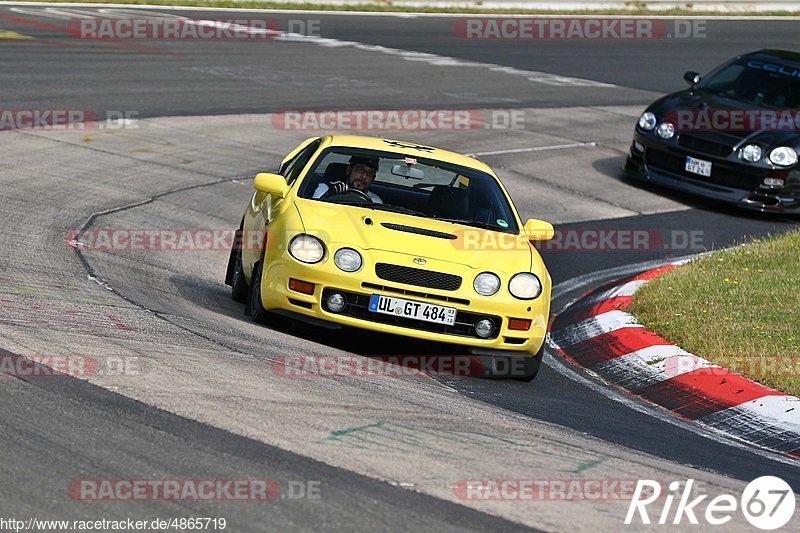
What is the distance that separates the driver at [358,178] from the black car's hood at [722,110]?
720 cm

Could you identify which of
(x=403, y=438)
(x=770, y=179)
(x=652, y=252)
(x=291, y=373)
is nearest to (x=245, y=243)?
(x=291, y=373)

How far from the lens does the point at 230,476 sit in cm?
496

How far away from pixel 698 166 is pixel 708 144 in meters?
0.28

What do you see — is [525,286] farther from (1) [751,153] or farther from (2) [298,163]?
(1) [751,153]

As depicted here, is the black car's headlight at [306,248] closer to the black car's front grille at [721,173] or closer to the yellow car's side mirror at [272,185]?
the yellow car's side mirror at [272,185]

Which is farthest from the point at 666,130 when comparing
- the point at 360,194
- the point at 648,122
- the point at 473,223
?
the point at 360,194

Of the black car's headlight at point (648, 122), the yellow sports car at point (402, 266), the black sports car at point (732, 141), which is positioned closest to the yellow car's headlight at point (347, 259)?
the yellow sports car at point (402, 266)

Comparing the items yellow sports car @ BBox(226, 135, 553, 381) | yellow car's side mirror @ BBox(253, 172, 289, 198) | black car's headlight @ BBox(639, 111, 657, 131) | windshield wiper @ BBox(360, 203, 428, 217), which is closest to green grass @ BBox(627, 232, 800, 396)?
yellow sports car @ BBox(226, 135, 553, 381)

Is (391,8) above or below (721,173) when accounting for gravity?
above

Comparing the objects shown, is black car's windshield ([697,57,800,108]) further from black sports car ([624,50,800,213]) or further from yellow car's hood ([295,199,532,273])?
yellow car's hood ([295,199,532,273])

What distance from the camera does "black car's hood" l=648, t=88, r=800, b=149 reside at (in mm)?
15086

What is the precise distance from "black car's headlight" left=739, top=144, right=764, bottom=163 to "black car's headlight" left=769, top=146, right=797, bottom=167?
0.44 feet

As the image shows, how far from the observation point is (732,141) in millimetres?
15047

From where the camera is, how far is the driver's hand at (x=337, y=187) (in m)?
8.91
